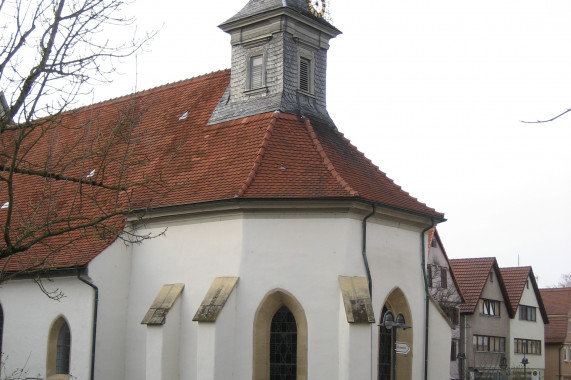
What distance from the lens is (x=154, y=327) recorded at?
1872cm

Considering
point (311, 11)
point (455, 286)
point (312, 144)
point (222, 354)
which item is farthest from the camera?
point (455, 286)

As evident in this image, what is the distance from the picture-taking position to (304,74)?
22.0 m

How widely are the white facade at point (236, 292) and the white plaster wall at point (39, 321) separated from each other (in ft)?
0.10

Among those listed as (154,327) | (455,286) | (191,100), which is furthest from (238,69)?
(455,286)

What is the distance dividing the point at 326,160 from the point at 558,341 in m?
45.8

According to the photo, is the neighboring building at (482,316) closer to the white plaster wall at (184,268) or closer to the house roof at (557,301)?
the house roof at (557,301)

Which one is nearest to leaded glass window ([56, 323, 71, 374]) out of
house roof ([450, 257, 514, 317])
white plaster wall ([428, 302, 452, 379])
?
white plaster wall ([428, 302, 452, 379])

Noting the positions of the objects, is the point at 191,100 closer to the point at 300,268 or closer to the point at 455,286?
the point at 300,268

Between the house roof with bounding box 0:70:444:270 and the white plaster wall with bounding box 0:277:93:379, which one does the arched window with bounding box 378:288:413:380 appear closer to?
the house roof with bounding box 0:70:444:270

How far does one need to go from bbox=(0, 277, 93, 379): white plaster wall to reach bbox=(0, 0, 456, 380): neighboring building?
0.15 feet

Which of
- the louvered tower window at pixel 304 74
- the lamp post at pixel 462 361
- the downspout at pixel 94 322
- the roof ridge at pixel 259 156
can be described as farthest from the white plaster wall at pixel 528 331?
the downspout at pixel 94 322

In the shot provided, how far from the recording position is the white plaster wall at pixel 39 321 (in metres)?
19.9

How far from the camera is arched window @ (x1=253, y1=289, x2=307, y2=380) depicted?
18.0 metres

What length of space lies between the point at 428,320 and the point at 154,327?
6.79 m
